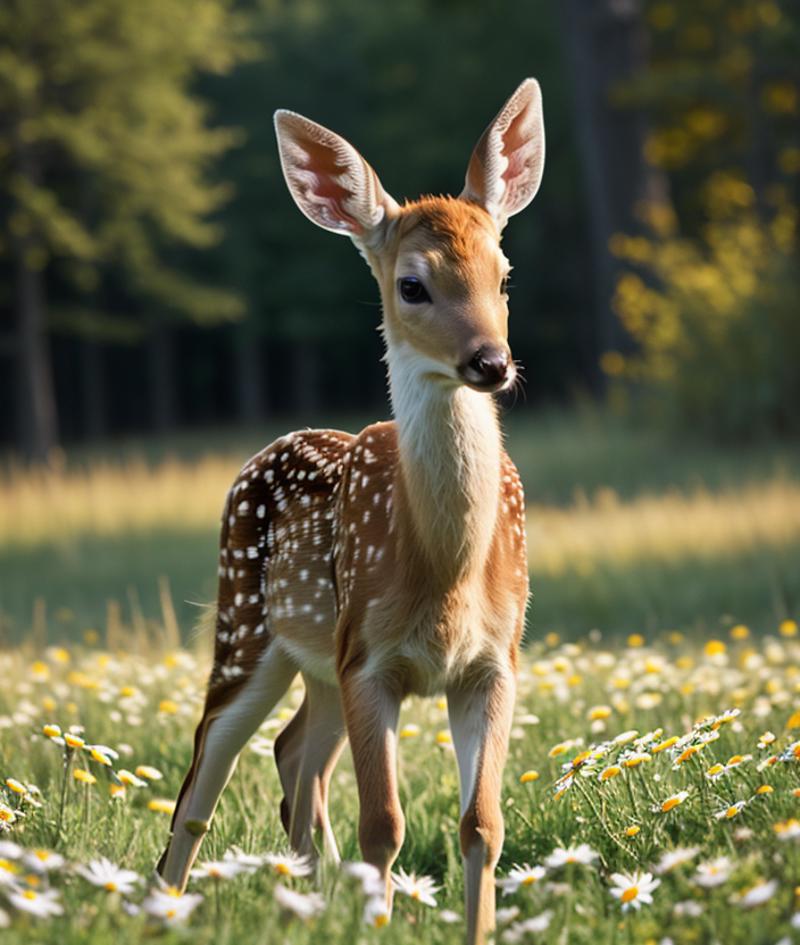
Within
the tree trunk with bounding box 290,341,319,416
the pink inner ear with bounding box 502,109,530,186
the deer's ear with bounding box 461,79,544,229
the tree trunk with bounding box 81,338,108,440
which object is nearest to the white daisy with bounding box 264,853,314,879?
the deer's ear with bounding box 461,79,544,229

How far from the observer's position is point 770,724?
5328mm

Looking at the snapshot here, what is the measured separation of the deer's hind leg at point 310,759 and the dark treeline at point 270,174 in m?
13.6

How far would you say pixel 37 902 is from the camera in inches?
123

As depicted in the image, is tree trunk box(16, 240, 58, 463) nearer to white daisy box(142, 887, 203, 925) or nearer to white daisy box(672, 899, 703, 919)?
white daisy box(142, 887, 203, 925)

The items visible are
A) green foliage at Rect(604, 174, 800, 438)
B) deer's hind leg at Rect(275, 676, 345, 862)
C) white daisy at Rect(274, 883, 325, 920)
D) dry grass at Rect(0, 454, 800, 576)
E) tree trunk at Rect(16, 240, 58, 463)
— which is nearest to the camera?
white daisy at Rect(274, 883, 325, 920)

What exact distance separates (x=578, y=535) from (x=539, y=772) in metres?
5.90

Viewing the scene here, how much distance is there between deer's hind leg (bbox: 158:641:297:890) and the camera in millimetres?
4383

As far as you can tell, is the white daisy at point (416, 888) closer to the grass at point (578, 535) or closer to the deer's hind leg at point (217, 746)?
the deer's hind leg at point (217, 746)

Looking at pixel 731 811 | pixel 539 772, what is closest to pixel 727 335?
pixel 539 772

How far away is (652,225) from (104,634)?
37.3ft

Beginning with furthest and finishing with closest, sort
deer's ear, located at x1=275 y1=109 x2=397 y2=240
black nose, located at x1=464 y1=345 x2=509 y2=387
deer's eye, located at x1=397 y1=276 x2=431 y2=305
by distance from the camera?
1. deer's ear, located at x1=275 y1=109 x2=397 y2=240
2. deer's eye, located at x1=397 y1=276 x2=431 y2=305
3. black nose, located at x1=464 y1=345 x2=509 y2=387

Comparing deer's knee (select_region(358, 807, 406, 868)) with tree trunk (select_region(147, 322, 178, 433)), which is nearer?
deer's knee (select_region(358, 807, 406, 868))

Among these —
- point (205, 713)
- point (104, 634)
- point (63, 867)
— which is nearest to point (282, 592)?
point (205, 713)

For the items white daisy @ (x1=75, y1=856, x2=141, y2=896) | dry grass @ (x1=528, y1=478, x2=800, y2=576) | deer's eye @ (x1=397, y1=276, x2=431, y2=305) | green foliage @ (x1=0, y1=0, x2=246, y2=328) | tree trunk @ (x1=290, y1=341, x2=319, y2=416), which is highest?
green foliage @ (x1=0, y1=0, x2=246, y2=328)
